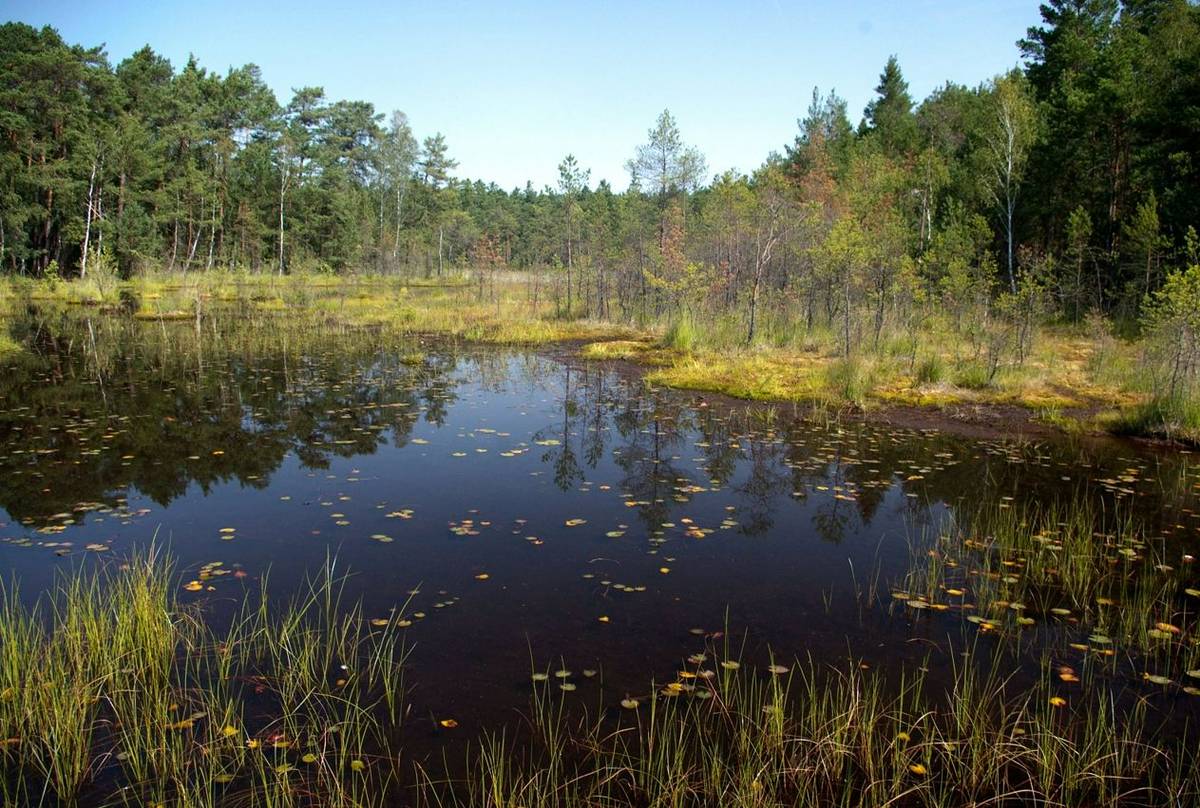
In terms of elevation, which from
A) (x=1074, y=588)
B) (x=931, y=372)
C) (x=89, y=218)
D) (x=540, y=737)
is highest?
(x=89, y=218)

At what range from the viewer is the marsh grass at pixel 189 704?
3.38 metres

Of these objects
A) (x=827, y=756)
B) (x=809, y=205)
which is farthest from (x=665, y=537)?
(x=809, y=205)

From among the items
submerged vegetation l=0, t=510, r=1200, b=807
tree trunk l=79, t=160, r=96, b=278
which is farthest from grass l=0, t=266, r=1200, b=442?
submerged vegetation l=0, t=510, r=1200, b=807

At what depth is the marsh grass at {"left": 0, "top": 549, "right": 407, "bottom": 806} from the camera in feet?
11.1

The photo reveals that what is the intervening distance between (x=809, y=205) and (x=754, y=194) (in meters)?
12.5

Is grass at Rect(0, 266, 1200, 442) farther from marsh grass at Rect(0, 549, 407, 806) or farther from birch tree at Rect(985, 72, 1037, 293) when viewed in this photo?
marsh grass at Rect(0, 549, 407, 806)

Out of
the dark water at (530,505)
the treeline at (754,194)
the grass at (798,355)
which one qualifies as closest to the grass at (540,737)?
the dark water at (530,505)

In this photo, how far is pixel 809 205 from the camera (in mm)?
18828

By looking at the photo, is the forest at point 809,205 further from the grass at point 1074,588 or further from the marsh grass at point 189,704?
the marsh grass at point 189,704

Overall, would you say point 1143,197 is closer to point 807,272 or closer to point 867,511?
point 807,272

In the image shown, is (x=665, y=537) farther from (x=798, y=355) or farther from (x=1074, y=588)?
(x=798, y=355)

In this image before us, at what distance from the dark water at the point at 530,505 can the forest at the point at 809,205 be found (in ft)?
19.6

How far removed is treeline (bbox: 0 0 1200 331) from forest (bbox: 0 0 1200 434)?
0.50 ft

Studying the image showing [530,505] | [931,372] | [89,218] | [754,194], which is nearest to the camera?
Answer: [530,505]
